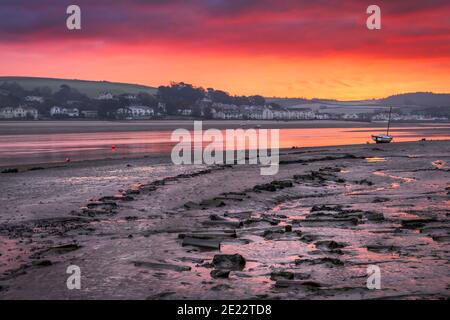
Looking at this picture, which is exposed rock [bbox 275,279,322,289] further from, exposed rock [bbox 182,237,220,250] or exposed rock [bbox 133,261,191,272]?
exposed rock [bbox 182,237,220,250]

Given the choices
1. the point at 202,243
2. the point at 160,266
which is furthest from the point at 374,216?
the point at 160,266

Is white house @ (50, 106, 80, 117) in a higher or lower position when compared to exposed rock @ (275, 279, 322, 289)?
higher

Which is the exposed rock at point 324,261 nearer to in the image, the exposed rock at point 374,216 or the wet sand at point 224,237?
the wet sand at point 224,237

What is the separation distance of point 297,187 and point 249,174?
584cm

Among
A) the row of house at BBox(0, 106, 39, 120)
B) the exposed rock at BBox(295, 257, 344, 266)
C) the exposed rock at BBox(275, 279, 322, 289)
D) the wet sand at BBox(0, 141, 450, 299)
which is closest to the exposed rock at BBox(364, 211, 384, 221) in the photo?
the wet sand at BBox(0, 141, 450, 299)

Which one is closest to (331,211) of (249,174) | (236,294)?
(236,294)

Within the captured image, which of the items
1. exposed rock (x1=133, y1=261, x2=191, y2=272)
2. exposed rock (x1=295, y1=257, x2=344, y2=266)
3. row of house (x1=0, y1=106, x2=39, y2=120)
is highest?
row of house (x1=0, y1=106, x2=39, y2=120)

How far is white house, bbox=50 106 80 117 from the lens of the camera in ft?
604

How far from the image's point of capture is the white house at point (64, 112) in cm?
18420

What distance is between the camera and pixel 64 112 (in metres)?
193

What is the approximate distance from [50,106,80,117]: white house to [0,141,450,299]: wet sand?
166260 millimetres

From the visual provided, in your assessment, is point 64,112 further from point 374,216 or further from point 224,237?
point 224,237

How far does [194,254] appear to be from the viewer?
37.3 feet
